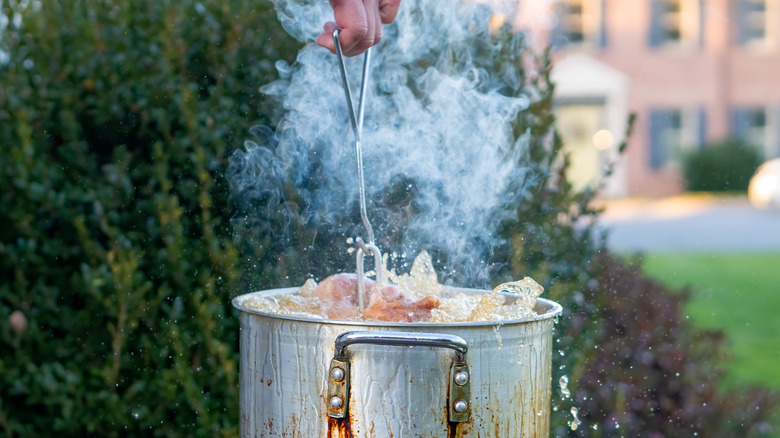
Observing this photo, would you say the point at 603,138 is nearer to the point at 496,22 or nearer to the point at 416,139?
the point at 496,22

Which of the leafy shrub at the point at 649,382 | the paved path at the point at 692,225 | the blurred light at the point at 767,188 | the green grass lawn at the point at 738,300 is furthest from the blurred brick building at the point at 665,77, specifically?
the leafy shrub at the point at 649,382

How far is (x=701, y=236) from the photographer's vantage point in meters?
12.3

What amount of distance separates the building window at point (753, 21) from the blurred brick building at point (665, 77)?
0.09 feet

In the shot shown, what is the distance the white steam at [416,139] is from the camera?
290cm

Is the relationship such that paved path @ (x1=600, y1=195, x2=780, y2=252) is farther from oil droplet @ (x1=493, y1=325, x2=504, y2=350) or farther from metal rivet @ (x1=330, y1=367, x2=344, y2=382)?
metal rivet @ (x1=330, y1=367, x2=344, y2=382)

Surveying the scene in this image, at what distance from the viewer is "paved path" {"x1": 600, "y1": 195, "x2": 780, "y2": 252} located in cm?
1120

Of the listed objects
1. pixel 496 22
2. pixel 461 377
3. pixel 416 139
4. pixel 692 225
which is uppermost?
pixel 496 22

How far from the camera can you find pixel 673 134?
21.8 meters

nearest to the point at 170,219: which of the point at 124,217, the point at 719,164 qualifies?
the point at 124,217

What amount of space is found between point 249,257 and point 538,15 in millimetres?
1734

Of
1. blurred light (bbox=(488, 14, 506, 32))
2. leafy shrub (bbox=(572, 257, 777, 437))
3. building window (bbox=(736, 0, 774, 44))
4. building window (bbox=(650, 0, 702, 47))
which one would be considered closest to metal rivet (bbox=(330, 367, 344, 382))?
leafy shrub (bbox=(572, 257, 777, 437))

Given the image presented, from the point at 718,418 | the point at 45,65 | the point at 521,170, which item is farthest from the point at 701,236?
the point at 45,65

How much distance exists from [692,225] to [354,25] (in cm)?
1292

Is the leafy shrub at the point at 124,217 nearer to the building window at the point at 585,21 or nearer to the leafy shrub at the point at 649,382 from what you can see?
the leafy shrub at the point at 649,382
